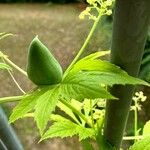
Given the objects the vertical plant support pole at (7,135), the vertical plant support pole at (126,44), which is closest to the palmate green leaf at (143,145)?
the vertical plant support pole at (126,44)

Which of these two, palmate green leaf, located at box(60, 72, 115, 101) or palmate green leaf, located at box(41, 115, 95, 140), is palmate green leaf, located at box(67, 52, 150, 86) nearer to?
palmate green leaf, located at box(60, 72, 115, 101)

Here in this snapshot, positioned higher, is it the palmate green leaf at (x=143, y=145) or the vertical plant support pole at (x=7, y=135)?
the palmate green leaf at (x=143, y=145)

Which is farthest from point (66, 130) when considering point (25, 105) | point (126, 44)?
point (126, 44)

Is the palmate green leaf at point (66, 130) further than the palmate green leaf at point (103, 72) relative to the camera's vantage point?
Yes

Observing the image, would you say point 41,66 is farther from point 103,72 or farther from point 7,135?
point 7,135

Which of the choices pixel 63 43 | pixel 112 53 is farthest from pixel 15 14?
pixel 112 53

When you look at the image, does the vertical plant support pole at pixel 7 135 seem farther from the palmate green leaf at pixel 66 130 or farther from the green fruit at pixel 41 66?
the green fruit at pixel 41 66
